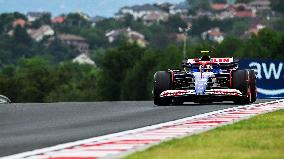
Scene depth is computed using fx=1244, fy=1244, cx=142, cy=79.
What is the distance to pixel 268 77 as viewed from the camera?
49.0 meters

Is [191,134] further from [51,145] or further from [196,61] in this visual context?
[196,61]

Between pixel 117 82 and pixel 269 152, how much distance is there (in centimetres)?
16142

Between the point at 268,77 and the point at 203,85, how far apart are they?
54.2 feet

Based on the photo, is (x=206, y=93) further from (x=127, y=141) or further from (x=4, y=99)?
(x=127, y=141)

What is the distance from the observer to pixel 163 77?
33.2 metres

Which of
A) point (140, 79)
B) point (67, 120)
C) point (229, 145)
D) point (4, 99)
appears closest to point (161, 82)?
point (67, 120)

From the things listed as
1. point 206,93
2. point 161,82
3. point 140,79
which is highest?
point 140,79

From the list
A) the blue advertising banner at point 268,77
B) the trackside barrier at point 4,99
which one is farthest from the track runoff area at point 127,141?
the blue advertising banner at point 268,77

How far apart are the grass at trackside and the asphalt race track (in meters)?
2.11

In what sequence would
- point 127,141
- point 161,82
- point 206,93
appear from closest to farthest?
point 127,141, point 206,93, point 161,82

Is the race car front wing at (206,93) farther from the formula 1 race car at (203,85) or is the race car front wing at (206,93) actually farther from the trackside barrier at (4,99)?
the trackside barrier at (4,99)

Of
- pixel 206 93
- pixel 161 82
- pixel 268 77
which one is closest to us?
pixel 206 93

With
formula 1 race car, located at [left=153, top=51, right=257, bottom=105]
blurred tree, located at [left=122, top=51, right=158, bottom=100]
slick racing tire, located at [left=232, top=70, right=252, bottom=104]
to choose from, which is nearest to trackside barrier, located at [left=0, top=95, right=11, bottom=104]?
formula 1 race car, located at [left=153, top=51, right=257, bottom=105]

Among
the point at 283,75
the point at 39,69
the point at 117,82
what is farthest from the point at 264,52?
the point at 283,75
